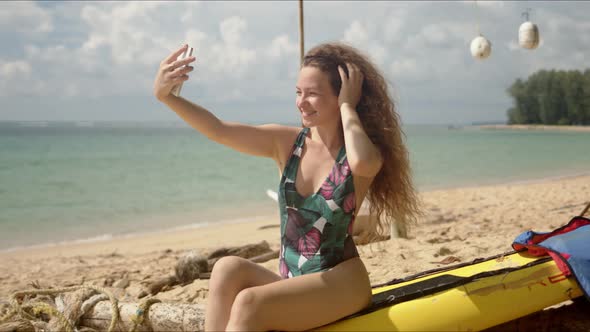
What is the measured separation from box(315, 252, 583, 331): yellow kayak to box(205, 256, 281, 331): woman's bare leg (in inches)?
13.9

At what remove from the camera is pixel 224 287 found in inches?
A: 77.6

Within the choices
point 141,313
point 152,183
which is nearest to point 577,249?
point 141,313

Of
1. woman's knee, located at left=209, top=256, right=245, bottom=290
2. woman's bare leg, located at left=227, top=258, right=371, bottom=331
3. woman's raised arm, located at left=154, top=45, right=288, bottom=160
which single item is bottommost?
woman's bare leg, located at left=227, top=258, right=371, bottom=331

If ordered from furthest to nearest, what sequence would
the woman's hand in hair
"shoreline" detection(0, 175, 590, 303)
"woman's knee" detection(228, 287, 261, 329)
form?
"shoreline" detection(0, 175, 590, 303) → the woman's hand in hair → "woman's knee" detection(228, 287, 261, 329)

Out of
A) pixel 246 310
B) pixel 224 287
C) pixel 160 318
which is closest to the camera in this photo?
pixel 246 310

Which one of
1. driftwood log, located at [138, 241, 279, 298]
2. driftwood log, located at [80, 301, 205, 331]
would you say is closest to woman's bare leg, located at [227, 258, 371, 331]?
driftwood log, located at [80, 301, 205, 331]

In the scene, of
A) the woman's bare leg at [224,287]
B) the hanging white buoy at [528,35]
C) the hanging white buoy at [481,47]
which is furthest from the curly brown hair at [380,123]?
the hanging white buoy at [528,35]

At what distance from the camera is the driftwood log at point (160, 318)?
2.96m

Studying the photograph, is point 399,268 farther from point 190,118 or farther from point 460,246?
point 190,118

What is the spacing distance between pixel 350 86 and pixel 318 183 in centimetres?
41

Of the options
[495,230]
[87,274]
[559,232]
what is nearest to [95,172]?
[87,274]

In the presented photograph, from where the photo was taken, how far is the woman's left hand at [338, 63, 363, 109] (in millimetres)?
2182

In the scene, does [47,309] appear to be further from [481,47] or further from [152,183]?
[152,183]

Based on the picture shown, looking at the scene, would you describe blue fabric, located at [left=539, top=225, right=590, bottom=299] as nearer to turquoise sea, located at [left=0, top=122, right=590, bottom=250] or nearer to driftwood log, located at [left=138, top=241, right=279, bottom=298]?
turquoise sea, located at [left=0, top=122, right=590, bottom=250]
